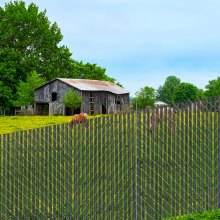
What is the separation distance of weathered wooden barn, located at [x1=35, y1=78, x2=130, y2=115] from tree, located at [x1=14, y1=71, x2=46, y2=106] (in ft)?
3.35

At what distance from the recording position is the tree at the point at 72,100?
5338 centimetres

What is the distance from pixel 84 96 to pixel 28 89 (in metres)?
8.26

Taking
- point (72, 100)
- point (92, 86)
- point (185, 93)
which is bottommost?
point (72, 100)

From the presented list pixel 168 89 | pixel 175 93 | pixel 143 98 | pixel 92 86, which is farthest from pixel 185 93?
pixel 92 86

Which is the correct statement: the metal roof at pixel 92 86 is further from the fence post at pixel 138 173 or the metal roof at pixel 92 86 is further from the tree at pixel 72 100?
the fence post at pixel 138 173

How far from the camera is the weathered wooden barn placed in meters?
55.4

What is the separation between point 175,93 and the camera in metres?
130

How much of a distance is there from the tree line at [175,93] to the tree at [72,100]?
6780mm

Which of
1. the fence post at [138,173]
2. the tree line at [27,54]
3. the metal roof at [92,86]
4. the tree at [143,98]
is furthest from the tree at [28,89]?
the fence post at [138,173]

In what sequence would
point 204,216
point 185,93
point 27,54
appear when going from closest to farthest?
point 204,216, point 27,54, point 185,93

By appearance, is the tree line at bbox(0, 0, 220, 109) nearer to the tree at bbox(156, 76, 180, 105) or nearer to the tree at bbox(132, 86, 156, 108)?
the tree at bbox(132, 86, 156, 108)

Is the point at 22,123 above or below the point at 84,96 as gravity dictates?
below

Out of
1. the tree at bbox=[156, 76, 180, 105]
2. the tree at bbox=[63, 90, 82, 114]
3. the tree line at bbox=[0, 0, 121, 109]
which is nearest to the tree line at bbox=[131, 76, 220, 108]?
the tree at bbox=[156, 76, 180, 105]

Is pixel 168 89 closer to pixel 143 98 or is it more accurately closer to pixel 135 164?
pixel 143 98
